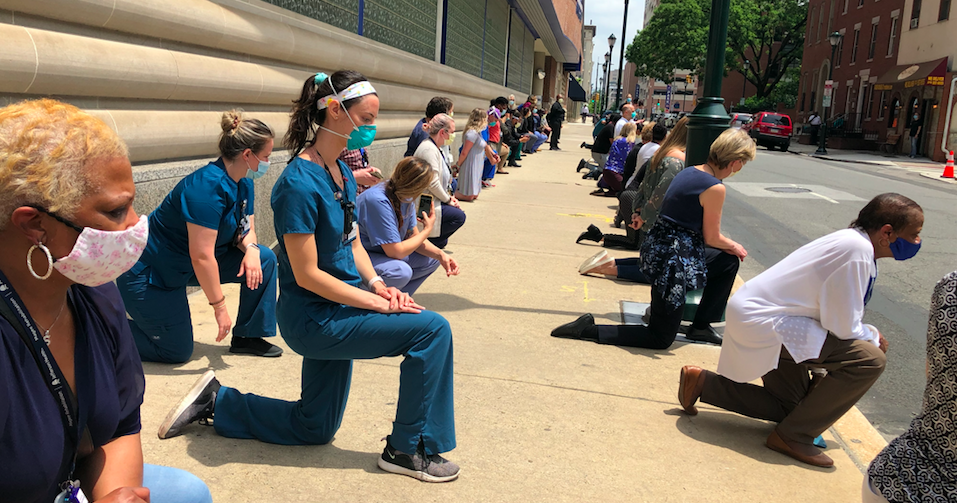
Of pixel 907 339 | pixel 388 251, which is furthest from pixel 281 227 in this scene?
pixel 907 339

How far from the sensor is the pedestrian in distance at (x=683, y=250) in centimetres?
523

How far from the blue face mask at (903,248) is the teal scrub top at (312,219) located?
2685 mm

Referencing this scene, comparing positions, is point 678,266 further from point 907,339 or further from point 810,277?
point 907,339

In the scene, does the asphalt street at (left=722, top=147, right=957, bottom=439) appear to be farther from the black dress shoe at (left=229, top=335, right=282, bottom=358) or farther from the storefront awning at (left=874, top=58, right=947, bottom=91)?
the storefront awning at (left=874, top=58, right=947, bottom=91)

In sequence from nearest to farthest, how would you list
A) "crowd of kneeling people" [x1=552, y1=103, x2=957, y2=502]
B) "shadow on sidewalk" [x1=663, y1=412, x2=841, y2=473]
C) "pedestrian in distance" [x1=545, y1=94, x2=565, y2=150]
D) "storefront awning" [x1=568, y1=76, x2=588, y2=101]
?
1. "crowd of kneeling people" [x1=552, y1=103, x2=957, y2=502]
2. "shadow on sidewalk" [x1=663, y1=412, x2=841, y2=473]
3. "pedestrian in distance" [x1=545, y1=94, x2=565, y2=150]
4. "storefront awning" [x1=568, y1=76, x2=588, y2=101]

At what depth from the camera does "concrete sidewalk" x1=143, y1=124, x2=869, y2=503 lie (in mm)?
3330

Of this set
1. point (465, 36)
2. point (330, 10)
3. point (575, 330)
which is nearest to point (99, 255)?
point (575, 330)

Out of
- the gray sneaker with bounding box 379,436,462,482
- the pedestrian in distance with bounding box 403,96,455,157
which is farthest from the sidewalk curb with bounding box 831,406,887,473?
the pedestrian in distance with bounding box 403,96,455,157

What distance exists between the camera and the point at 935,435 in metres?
2.67

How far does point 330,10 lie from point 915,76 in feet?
113

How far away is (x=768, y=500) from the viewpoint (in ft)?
11.4

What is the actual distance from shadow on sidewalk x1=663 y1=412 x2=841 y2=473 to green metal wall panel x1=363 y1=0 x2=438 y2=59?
26.0 feet

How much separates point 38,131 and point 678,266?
4335 millimetres

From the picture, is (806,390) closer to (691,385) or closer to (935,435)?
(691,385)
